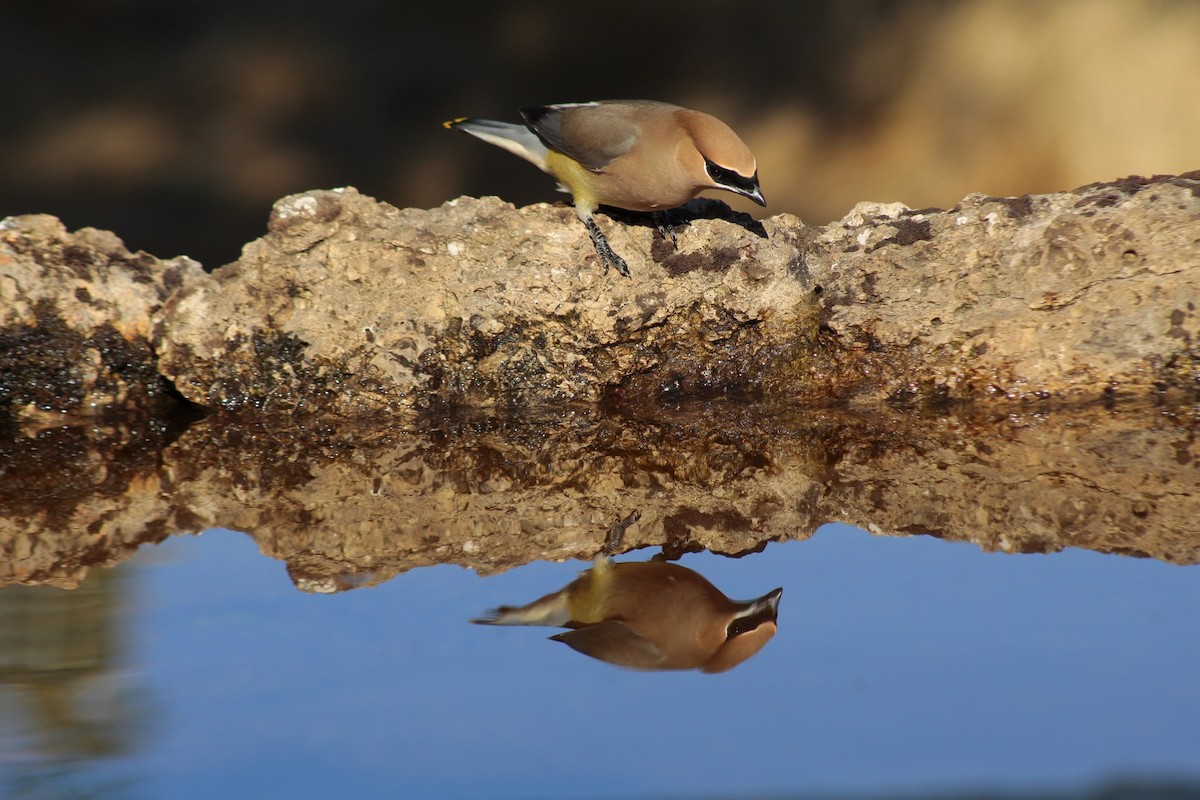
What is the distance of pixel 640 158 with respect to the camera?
3.68 meters

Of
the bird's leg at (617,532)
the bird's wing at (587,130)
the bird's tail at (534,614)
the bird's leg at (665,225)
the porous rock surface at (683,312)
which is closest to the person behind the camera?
the bird's tail at (534,614)

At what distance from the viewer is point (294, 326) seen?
3.58 meters

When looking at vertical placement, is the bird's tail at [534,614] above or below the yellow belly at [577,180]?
below

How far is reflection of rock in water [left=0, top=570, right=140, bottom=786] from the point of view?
1936 millimetres

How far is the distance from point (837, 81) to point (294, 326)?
491 cm

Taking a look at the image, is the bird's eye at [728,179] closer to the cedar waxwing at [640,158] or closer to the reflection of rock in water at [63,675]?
the cedar waxwing at [640,158]

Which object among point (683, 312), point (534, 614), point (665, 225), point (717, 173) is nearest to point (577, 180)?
point (665, 225)

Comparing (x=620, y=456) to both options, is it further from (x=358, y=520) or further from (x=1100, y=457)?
(x=1100, y=457)

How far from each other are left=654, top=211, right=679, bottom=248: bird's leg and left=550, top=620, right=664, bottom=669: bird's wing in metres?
1.56

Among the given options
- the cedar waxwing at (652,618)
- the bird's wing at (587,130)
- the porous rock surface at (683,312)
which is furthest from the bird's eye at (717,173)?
the cedar waxwing at (652,618)

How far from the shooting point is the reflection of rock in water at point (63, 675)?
1.94 meters

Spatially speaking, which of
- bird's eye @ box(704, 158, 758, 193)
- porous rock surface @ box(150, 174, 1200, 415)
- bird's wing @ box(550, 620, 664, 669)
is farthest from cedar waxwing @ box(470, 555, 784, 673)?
bird's eye @ box(704, 158, 758, 193)

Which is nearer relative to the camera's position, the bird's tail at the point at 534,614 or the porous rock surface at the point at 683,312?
the bird's tail at the point at 534,614

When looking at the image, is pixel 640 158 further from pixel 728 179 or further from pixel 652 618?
pixel 652 618
